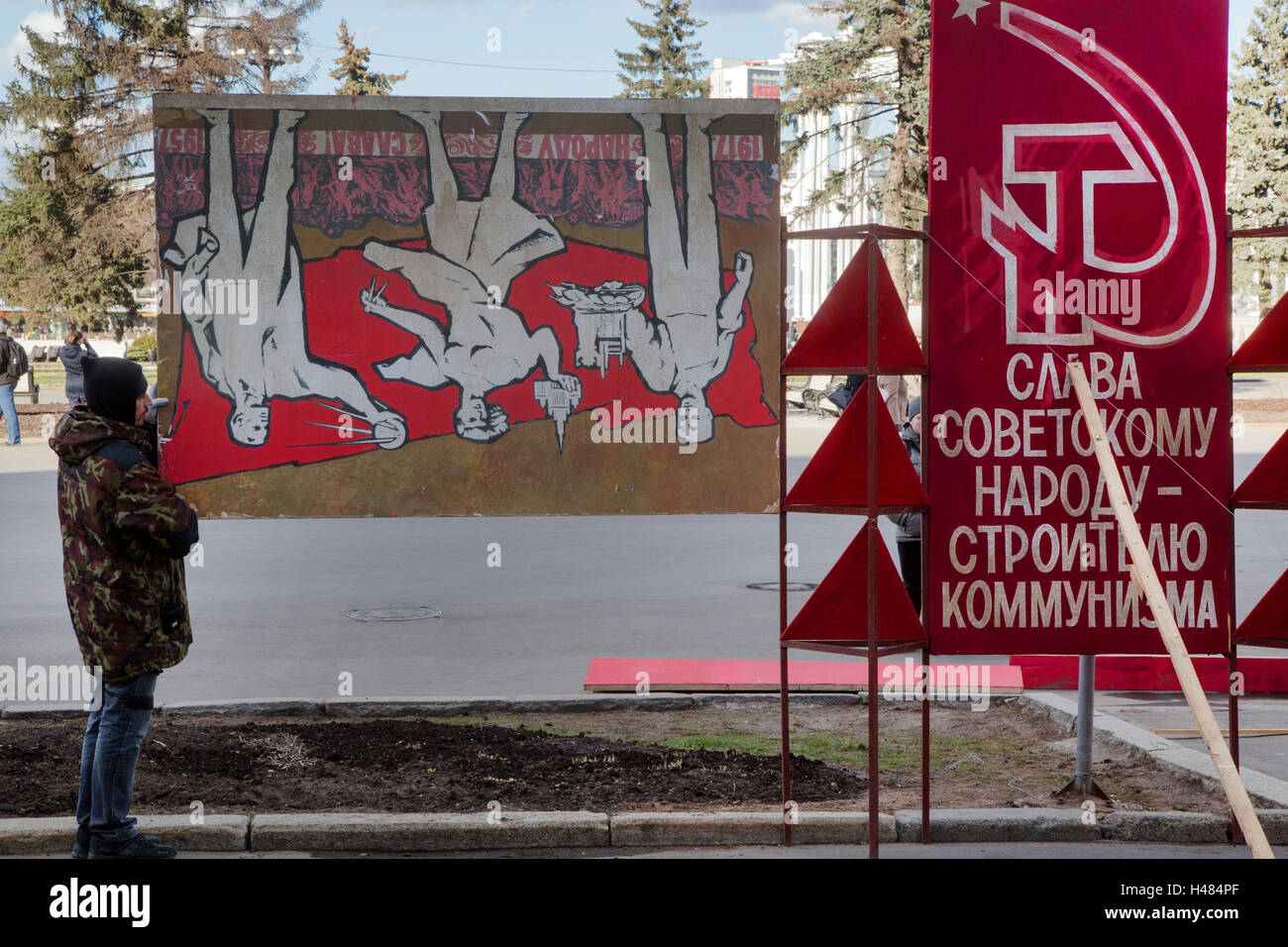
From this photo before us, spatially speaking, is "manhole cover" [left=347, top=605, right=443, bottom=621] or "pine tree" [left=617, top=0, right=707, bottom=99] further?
"pine tree" [left=617, top=0, right=707, bottom=99]

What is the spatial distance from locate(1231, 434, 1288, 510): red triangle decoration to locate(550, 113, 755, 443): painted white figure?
3.41 metres

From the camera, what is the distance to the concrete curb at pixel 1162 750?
6031mm

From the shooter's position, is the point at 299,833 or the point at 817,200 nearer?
the point at 299,833

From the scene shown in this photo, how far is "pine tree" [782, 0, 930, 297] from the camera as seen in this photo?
33656mm

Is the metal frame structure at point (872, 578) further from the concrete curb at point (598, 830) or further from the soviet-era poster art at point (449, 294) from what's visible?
the soviet-era poster art at point (449, 294)

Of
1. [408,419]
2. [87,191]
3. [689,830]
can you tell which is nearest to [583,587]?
[408,419]

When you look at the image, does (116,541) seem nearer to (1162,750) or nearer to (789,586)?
(1162,750)

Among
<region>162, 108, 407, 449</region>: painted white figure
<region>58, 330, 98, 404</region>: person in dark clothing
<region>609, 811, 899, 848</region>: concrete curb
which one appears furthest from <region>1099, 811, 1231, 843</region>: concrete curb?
<region>58, 330, 98, 404</region>: person in dark clothing

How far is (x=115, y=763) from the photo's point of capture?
5.18 meters

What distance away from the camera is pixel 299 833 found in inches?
219

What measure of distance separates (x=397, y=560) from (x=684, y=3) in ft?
169

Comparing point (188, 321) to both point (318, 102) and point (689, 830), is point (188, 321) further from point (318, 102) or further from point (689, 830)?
point (689, 830)

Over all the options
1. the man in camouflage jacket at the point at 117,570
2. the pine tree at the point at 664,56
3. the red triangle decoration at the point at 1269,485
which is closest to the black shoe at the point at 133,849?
the man in camouflage jacket at the point at 117,570

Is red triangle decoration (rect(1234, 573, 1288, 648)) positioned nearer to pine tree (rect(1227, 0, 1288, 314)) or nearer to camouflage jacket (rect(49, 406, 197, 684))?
camouflage jacket (rect(49, 406, 197, 684))
